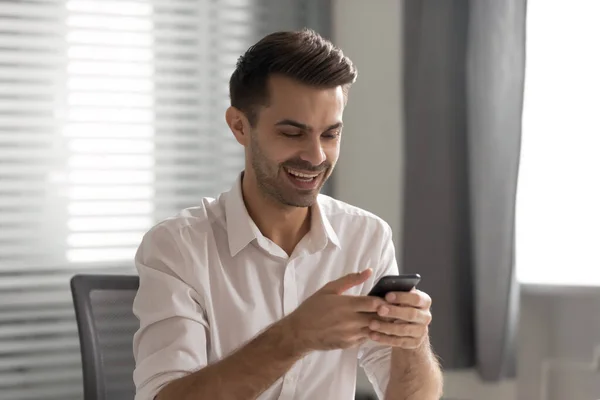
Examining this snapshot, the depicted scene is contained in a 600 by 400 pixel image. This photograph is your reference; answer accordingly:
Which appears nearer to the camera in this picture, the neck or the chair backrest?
the neck

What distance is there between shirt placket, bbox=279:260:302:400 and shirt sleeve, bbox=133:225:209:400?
17 centimetres

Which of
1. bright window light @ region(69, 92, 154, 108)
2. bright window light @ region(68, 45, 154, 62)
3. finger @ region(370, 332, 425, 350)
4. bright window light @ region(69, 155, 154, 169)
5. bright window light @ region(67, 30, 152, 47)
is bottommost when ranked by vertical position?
finger @ region(370, 332, 425, 350)

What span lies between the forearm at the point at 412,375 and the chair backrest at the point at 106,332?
0.65 m

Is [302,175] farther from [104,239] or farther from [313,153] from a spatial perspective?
[104,239]

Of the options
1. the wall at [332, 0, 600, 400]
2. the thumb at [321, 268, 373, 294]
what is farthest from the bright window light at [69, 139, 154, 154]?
the thumb at [321, 268, 373, 294]

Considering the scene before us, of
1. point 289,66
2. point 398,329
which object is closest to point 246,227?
point 289,66

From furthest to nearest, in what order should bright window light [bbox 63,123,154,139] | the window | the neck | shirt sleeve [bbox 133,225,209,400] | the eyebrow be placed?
1. bright window light [bbox 63,123,154,139]
2. the window
3. the neck
4. the eyebrow
5. shirt sleeve [bbox 133,225,209,400]

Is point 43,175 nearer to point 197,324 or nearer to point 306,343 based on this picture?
point 197,324

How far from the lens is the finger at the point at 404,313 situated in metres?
1.36

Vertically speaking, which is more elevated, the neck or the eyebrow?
Answer: the eyebrow

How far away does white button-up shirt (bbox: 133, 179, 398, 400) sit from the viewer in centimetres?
155

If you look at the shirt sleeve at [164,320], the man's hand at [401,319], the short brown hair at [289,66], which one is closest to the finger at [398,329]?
the man's hand at [401,319]

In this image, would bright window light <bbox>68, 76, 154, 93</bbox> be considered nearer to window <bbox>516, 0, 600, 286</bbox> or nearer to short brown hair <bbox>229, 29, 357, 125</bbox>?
short brown hair <bbox>229, 29, 357, 125</bbox>

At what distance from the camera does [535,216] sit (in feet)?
→ 8.70
